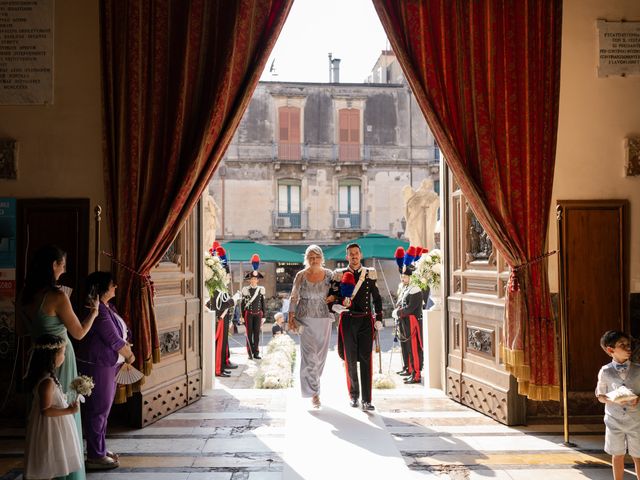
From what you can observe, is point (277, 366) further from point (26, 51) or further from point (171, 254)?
point (26, 51)

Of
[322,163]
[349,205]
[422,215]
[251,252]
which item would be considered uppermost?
[322,163]

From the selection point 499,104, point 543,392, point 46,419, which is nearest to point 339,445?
point 543,392

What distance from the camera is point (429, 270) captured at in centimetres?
689

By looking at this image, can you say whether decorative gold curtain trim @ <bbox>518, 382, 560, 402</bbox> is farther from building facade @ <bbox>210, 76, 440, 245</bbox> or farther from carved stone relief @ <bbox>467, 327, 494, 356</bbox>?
building facade @ <bbox>210, 76, 440, 245</bbox>

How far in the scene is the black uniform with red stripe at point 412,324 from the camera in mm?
7418

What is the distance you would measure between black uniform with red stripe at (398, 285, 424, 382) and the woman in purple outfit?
4196 mm

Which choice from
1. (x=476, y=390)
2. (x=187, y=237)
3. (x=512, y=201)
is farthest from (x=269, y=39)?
(x=476, y=390)

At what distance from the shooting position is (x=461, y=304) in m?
5.66

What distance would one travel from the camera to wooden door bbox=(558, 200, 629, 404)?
501cm

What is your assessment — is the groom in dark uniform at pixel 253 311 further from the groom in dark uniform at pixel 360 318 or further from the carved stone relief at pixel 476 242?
the carved stone relief at pixel 476 242

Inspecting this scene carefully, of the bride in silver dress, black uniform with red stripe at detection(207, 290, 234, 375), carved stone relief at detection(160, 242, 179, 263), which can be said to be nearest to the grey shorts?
the bride in silver dress

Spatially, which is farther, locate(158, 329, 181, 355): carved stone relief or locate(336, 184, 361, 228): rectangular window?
locate(336, 184, 361, 228): rectangular window

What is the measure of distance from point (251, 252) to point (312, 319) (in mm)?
10181

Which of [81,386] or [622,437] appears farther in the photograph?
[622,437]
